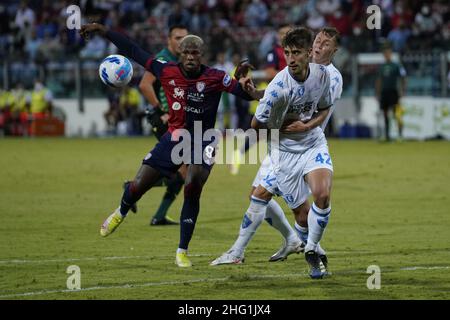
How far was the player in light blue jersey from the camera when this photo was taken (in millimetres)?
9359

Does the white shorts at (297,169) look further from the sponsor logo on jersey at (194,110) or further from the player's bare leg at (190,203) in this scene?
the sponsor logo on jersey at (194,110)

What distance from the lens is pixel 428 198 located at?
1616cm

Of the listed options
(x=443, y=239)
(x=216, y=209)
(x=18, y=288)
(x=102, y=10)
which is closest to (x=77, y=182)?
(x=216, y=209)

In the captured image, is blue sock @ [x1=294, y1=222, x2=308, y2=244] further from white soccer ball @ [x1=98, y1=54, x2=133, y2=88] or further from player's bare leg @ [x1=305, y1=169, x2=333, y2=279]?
white soccer ball @ [x1=98, y1=54, x2=133, y2=88]

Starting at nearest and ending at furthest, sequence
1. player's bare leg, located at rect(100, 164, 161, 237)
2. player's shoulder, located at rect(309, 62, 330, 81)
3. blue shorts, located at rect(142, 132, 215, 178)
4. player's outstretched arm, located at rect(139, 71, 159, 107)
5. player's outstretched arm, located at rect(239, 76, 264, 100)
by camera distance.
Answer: player's shoulder, located at rect(309, 62, 330, 81)
player's outstretched arm, located at rect(239, 76, 264, 100)
blue shorts, located at rect(142, 132, 215, 178)
player's bare leg, located at rect(100, 164, 161, 237)
player's outstretched arm, located at rect(139, 71, 159, 107)

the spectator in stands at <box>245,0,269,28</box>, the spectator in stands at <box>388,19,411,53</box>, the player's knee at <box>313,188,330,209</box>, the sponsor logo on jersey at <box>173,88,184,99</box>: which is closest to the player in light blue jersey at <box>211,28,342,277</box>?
the player's knee at <box>313,188,330,209</box>

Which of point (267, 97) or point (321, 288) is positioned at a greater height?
point (267, 97)

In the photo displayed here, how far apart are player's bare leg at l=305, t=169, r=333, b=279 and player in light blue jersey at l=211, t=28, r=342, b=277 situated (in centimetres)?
7

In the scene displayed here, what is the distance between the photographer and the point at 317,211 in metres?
9.23

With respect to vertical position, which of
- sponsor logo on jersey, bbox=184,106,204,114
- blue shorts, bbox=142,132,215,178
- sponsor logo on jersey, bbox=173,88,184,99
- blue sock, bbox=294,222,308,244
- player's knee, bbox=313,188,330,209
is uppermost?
sponsor logo on jersey, bbox=173,88,184,99

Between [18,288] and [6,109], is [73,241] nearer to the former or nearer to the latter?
[18,288]

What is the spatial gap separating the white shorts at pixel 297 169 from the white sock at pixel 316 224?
37 centimetres

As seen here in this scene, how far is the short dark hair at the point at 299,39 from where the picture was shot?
9117 millimetres

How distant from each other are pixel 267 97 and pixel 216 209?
20.8 feet
